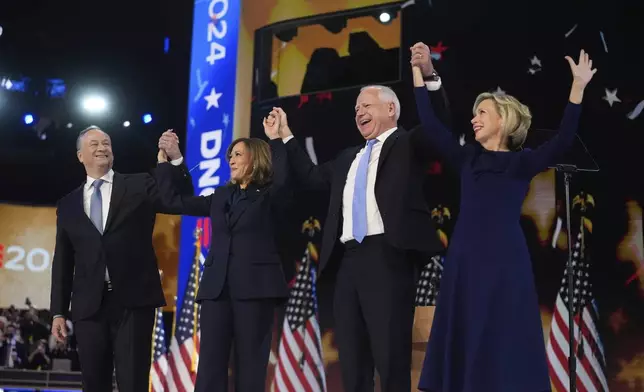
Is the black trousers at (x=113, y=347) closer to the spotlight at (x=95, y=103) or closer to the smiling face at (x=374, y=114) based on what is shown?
the smiling face at (x=374, y=114)

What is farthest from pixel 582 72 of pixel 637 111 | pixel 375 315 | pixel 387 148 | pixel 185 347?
pixel 185 347

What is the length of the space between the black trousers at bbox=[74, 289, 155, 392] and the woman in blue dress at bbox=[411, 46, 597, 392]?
109 cm

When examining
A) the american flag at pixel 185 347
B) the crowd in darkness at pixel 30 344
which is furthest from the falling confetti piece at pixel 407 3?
the crowd in darkness at pixel 30 344

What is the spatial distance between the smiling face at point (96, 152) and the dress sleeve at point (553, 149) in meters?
1.67

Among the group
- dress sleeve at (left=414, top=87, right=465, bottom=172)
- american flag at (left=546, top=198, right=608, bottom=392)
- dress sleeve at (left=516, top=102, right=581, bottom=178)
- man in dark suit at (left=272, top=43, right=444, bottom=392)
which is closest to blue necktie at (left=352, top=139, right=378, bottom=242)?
man in dark suit at (left=272, top=43, right=444, bottom=392)

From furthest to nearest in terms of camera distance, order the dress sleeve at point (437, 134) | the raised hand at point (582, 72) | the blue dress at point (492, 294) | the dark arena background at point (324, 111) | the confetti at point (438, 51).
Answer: the confetti at point (438, 51) < the dark arena background at point (324, 111) < the dress sleeve at point (437, 134) < the raised hand at point (582, 72) < the blue dress at point (492, 294)

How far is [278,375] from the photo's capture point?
6.41m

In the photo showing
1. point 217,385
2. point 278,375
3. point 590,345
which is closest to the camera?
point 217,385

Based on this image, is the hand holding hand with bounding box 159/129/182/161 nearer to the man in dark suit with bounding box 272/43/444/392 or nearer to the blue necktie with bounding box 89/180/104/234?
the blue necktie with bounding box 89/180/104/234

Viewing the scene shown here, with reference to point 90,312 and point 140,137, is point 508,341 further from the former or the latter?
point 140,137

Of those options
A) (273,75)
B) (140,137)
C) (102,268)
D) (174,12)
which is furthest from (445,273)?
(140,137)

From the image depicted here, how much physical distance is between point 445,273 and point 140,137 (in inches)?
283

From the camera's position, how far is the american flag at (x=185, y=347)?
648 cm

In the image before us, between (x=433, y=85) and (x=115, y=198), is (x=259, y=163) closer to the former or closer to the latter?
(x=115, y=198)
